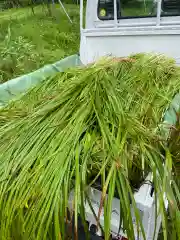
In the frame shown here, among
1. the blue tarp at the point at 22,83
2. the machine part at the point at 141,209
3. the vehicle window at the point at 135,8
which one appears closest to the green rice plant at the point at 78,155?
the machine part at the point at 141,209

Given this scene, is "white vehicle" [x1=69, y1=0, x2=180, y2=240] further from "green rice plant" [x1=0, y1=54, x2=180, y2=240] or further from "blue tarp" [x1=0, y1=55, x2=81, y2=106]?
"green rice plant" [x1=0, y1=54, x2=180, y2=240]

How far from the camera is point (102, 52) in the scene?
2342 mm

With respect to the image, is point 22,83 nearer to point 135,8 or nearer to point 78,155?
point 78,155

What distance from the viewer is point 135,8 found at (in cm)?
239

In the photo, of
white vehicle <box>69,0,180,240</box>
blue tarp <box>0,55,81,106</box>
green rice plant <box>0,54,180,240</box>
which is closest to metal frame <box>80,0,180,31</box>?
white vehicle <box>69,0,180,240</box>

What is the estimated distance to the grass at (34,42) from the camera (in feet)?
8.68

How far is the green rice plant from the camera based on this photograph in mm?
815

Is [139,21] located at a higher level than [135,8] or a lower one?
lower

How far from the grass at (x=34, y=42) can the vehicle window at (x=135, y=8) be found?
2.60ft

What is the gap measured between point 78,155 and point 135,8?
1.88 metres

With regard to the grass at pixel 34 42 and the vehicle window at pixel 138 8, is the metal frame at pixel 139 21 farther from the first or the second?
the grass at pixel 34 42

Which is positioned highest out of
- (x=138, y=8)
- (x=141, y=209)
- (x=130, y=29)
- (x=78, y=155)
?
(x=138, y=8)

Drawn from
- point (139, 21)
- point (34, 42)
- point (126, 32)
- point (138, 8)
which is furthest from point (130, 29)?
point (34, 42)

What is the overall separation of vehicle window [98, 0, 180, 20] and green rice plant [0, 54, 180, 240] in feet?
3.83
